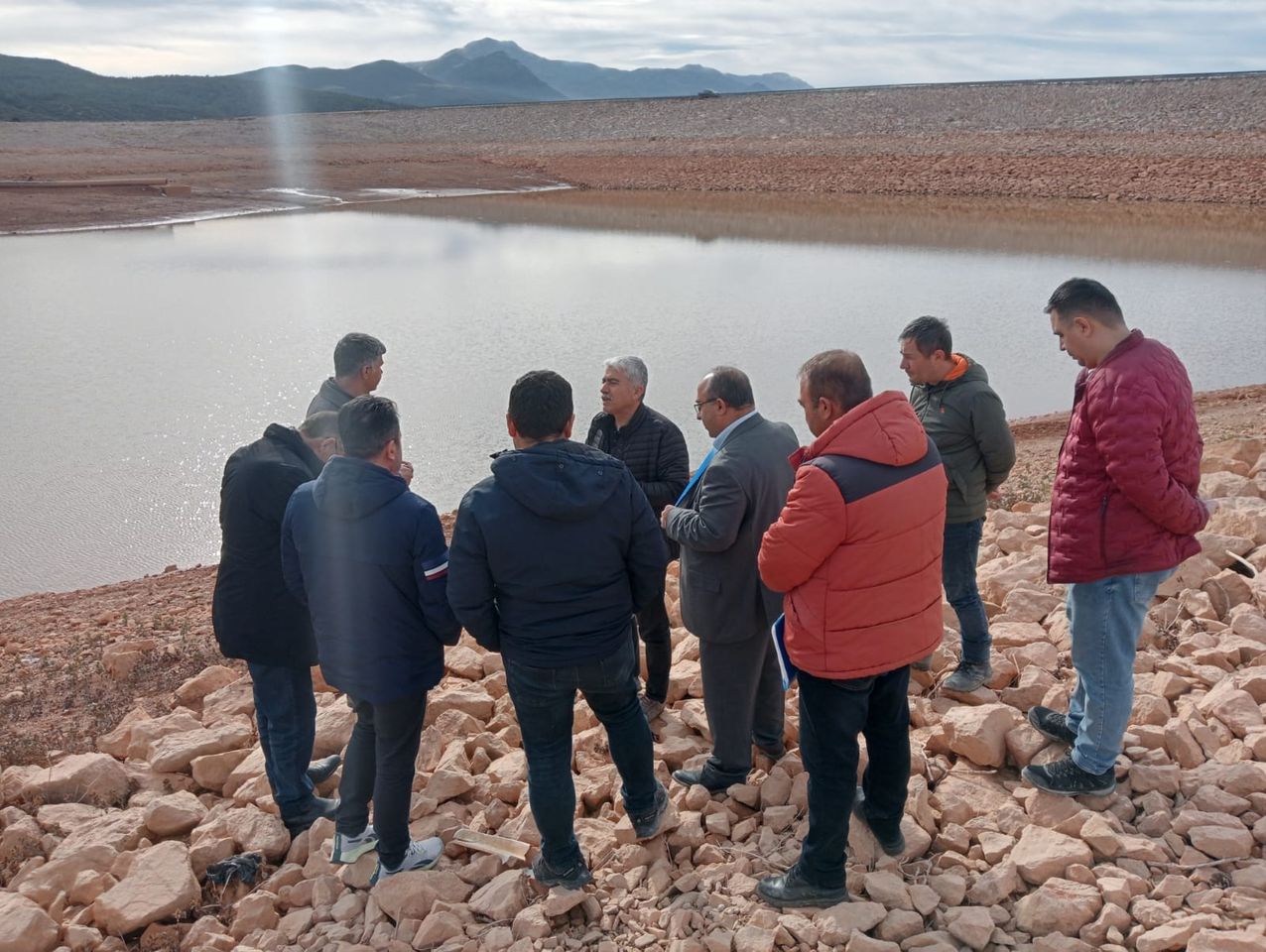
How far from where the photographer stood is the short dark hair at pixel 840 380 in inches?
105

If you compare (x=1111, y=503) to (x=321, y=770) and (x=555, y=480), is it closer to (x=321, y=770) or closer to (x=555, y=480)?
(x=555, y=480)

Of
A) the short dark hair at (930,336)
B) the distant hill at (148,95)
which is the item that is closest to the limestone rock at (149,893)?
the short dark hair at (930,336)

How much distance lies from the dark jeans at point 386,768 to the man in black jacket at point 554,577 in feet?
1.26

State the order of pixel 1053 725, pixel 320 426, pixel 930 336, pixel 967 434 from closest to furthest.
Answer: pixel 320 426 < pixel 1053 725 < pixel 930 336 < pixel 967 434

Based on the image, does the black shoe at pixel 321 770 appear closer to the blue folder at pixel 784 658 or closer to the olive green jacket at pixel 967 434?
the blue folder at pixel 784 658

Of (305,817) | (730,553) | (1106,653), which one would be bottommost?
(305,817)

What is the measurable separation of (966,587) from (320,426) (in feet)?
8.06

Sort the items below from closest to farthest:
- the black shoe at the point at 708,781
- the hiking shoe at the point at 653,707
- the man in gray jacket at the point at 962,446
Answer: the black shoe at the point at 708,781 → the man in gray jacket at the point at 962,446 → the hiking shoe at the point at 653,707

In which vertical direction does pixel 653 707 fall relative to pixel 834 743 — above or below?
below

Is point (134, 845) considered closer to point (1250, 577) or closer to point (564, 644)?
point (564, 644)

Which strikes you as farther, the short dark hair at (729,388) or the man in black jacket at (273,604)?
the man in black jacket at (273,604)

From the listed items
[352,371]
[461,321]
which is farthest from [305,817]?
[461,321]

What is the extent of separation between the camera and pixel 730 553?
10.6 ft

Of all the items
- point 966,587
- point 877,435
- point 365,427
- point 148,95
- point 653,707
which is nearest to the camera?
point 877,435
